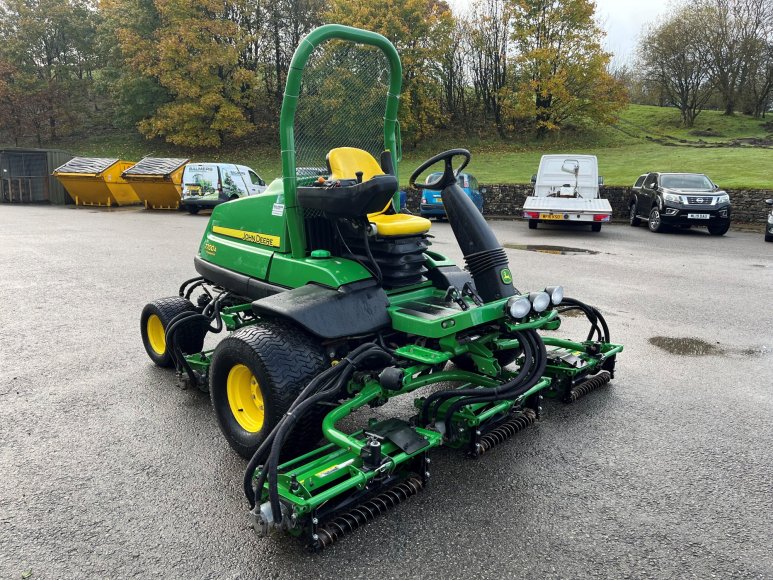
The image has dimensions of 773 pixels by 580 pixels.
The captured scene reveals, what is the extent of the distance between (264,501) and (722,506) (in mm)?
2230

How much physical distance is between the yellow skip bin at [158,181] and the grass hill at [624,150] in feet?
17.2

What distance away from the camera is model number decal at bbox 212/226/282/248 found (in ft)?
13.5

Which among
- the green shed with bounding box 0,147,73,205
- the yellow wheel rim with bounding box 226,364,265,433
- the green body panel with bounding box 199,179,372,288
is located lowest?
the yellow wheel rim with bounding box 226,364,265,433

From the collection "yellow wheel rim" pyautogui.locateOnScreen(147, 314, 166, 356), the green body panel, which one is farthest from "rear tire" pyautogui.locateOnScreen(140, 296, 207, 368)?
the green body panel

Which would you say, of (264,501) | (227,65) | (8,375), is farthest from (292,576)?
(227,65)

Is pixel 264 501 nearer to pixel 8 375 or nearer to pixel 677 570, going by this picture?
pixel 677 570

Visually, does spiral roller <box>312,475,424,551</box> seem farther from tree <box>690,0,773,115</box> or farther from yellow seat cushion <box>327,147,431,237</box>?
tree <box>690,0,773,115</box>

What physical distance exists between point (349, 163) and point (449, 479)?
209 cm

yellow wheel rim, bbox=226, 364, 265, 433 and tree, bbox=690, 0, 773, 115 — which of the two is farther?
tree, bbox=690, 0, 773, 115

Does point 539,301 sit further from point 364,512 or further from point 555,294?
point 364,512

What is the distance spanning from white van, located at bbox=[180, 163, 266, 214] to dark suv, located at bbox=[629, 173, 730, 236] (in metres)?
11.7

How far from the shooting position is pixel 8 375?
15.7 feet

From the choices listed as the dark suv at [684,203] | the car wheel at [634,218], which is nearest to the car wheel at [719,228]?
the dark suv at [684,203]

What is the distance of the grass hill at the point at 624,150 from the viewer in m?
21.1
